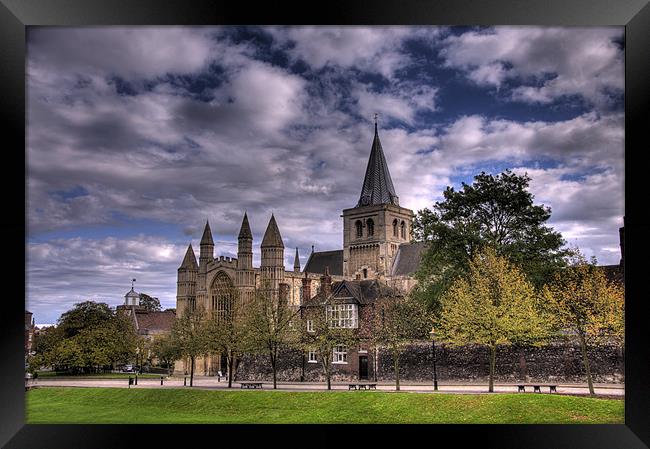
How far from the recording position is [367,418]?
1661cm

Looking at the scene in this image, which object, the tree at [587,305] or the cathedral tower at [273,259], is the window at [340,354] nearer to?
the tree at [587,305]

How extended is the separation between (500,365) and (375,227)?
2851cm

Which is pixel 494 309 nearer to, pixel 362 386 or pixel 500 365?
pixel 500 365

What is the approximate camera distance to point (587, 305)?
17375 millimetres

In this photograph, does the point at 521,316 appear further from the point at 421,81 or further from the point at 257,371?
the point at 257,371

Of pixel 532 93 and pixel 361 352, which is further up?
pixel 532 93

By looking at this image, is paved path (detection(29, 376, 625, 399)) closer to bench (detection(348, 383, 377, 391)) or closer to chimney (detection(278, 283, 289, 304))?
bench (detection(348, 383, 377, 391))

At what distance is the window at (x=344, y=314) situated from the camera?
25066 mm

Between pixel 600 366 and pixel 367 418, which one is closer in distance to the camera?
pixel 367 418
